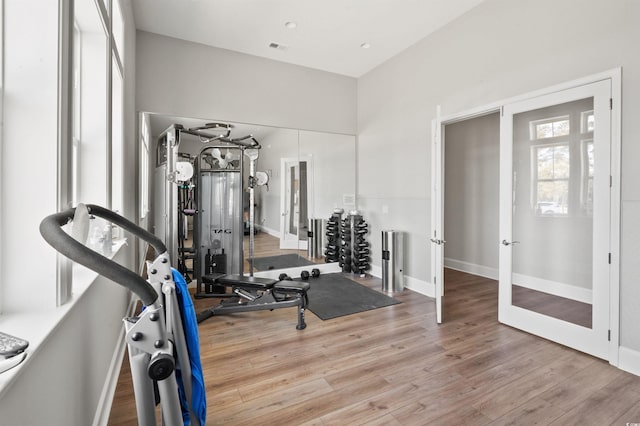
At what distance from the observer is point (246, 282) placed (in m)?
3.57

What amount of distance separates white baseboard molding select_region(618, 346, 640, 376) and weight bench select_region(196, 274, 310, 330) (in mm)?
2717

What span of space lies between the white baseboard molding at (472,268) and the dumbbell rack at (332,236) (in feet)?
7.47

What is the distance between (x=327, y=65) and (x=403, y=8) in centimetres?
182

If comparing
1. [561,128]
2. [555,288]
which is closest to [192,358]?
[555,288]

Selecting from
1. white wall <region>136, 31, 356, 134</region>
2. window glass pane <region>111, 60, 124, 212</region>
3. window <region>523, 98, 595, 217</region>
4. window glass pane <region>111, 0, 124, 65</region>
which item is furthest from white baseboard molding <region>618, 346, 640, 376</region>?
window glass pane <region>111, 0, 124, 65</region>

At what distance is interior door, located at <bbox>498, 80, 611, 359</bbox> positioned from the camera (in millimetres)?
2676

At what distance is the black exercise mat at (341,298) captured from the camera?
3785mm

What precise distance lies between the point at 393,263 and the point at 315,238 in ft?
Answer: 4.95

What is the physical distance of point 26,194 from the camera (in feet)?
3.89

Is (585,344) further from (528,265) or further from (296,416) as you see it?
(296,416)

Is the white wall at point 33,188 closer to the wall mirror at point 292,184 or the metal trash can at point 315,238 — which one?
the wall mirror at point 292,184

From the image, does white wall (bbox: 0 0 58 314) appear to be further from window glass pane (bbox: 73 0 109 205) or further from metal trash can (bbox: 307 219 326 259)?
metal trash can (bbox: 307 219 326 259)

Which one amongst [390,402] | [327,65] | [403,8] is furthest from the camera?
[327,65]

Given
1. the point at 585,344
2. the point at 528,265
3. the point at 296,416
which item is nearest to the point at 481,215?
the point at 528,265
